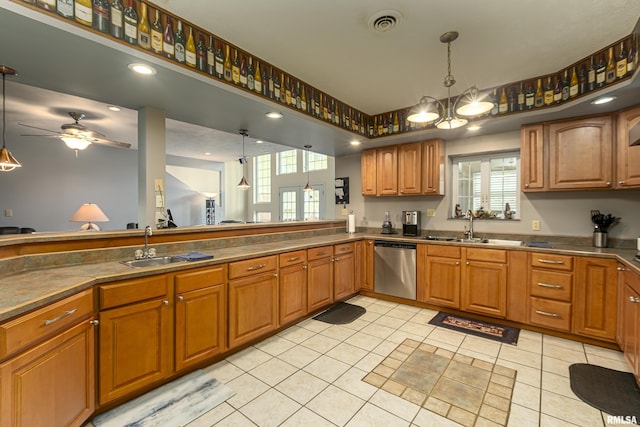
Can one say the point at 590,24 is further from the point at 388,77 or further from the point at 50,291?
the point at 50,291

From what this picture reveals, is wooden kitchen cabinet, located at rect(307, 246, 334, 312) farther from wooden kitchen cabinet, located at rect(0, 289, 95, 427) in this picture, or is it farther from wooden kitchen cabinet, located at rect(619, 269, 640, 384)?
wooden kitchen cabinet, located at rect(619, 269, 640, 384)

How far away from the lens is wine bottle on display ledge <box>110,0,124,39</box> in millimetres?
1708

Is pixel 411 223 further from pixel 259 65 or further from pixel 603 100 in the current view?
pixel 259 65

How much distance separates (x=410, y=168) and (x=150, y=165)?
321 centimetres

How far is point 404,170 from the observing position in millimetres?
4055

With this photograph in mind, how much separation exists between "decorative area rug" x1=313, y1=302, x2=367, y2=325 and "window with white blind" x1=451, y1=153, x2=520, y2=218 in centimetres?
198

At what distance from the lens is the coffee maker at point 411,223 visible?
13.3ft

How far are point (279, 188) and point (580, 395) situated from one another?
8.11 metres

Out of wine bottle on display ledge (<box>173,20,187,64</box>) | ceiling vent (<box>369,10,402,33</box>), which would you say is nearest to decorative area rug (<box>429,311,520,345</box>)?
ceiling vent (<box>369,10,402,33</box>)

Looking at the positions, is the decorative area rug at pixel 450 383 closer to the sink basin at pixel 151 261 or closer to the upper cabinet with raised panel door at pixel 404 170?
the sink basin at pixel 151 261

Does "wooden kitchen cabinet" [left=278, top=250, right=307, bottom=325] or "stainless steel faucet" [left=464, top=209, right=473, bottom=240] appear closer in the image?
"wooden kitchen cabinet" [left=278, top=250, right=307, bottom=325]

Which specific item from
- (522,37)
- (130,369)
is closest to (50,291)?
(130,369)

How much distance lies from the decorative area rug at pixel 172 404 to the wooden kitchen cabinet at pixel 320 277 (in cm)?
136

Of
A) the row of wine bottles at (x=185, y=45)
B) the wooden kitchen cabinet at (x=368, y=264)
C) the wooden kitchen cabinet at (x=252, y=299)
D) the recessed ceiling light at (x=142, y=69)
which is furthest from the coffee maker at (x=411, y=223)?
the recessed ceiling light at (x=142, y=69)
